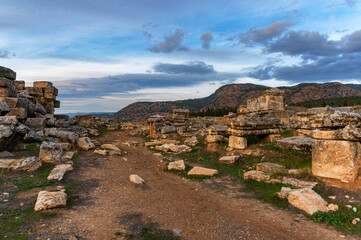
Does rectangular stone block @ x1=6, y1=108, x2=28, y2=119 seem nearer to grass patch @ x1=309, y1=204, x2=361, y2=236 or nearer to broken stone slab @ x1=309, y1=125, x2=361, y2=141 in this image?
grass patch @ x1=309, y1=204, x2=361, y2=236

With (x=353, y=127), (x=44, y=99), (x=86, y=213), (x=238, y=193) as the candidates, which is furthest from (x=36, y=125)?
(x=353, y=127)

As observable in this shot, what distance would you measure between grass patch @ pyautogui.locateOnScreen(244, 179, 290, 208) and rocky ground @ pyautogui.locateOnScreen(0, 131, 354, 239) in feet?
0.67

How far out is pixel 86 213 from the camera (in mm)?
4531

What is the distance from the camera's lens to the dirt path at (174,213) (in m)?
3.93

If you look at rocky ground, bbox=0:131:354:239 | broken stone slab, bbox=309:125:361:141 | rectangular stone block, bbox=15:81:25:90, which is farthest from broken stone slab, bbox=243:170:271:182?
rectangular stone block, bbox=15:81:25:90

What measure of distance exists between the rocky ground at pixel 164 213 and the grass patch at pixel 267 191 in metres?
0.21

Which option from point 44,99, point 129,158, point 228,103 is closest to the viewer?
point 129,158

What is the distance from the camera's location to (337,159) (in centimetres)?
Result: 605

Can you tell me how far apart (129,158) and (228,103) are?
121 m

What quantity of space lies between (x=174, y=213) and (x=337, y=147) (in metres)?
5.14

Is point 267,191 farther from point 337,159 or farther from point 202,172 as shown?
point 202,172

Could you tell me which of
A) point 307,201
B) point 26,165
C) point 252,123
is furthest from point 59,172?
point 252,123

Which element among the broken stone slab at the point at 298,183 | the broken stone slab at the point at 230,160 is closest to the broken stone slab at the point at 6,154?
the broken stone slab at the point at 230,160

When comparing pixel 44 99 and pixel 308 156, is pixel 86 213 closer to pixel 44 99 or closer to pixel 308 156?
pixel 308 156
